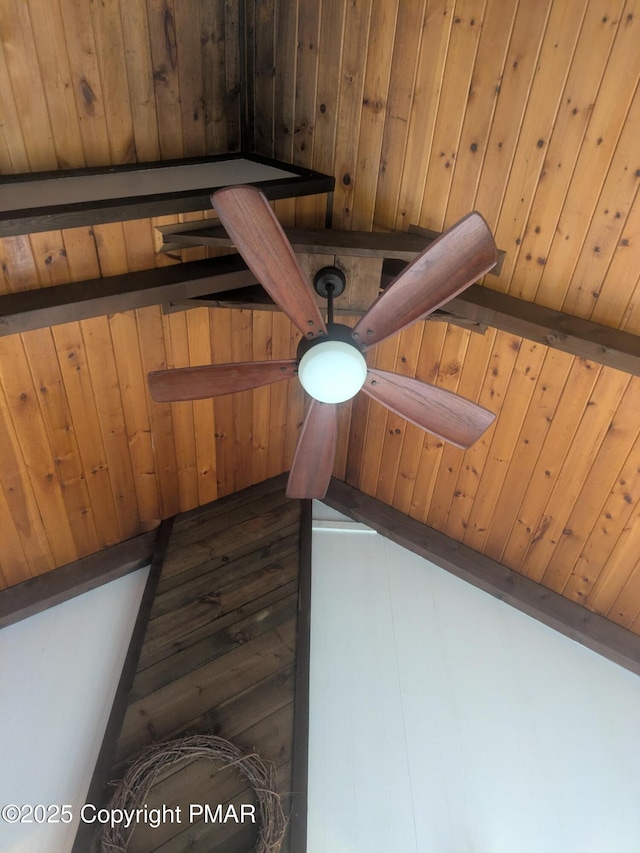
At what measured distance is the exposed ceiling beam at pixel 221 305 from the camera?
1774 mm

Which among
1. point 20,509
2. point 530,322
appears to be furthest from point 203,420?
point 530,322

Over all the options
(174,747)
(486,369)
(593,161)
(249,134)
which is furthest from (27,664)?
(593,161)

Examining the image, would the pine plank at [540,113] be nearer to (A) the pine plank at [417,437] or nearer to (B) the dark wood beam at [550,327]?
(B) the dark wood beam at [550,327]

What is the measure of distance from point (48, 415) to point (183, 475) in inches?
28.3

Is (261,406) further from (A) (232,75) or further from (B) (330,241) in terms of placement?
(A) (232,75)

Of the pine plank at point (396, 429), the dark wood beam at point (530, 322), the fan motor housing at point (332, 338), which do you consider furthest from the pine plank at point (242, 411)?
the fan motor housing at point (332, 338)

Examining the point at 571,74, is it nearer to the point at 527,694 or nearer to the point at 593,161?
the point at 593,161

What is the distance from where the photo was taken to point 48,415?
6.92 ft

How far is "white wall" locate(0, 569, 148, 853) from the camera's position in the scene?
1.85m

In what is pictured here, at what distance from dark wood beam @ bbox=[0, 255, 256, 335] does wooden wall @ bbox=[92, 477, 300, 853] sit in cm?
117

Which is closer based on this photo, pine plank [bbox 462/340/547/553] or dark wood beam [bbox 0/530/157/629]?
pine plank [bbox 462/340/547/553]

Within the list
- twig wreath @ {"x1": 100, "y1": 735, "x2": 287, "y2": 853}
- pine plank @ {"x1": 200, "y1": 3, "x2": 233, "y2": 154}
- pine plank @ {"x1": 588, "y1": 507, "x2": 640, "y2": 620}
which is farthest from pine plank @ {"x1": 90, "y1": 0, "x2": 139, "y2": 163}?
pine plank @ {"x1": 588, "y1": 507, "x2": 640, "y2": 620}

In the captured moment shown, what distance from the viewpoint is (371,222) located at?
220 centimetres

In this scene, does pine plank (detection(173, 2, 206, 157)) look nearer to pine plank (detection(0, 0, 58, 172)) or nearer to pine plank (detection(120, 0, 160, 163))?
pine plank (detection(120, 0, 160, 163))
